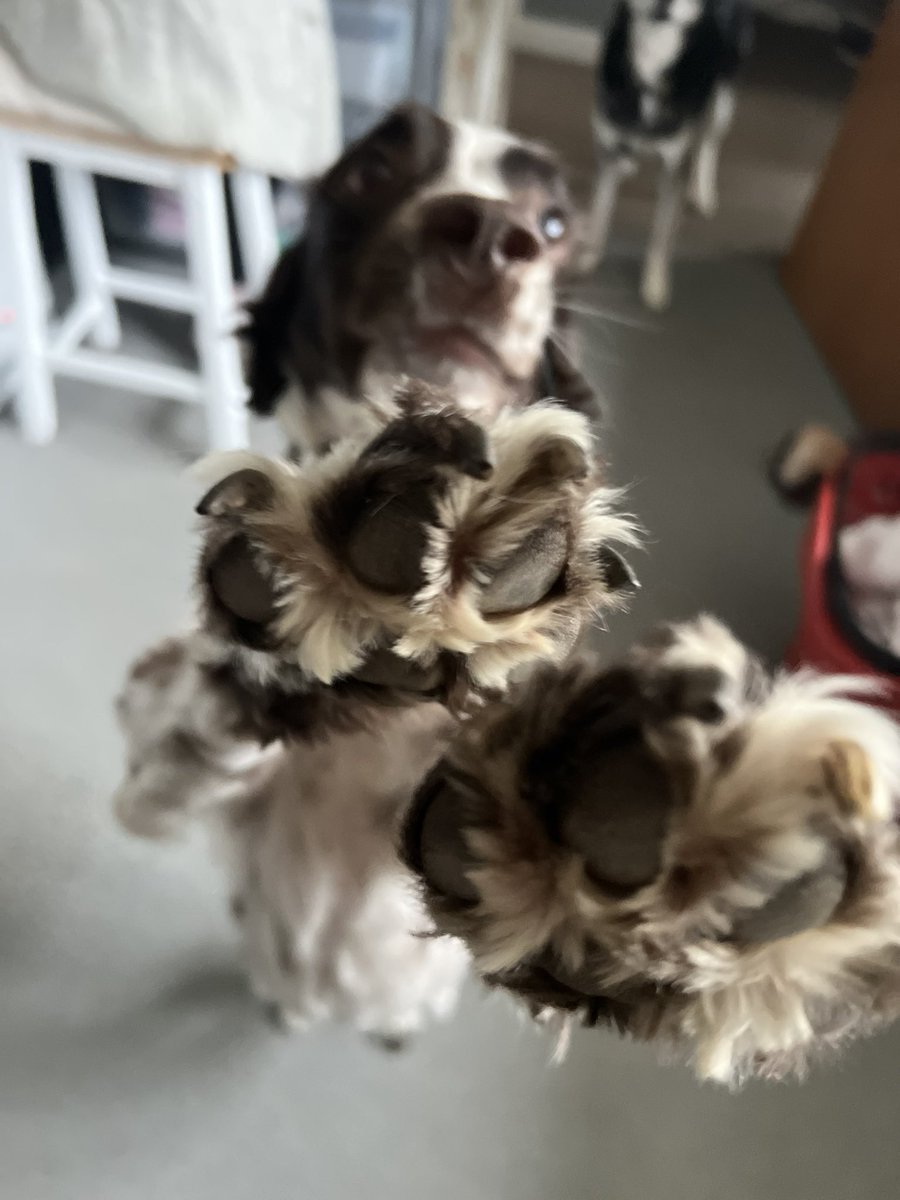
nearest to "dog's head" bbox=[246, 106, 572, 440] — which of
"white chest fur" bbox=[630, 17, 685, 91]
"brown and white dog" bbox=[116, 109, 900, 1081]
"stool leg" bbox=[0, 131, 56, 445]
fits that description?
"brown and white dog" bbox=[116, 109, 900, 1081]

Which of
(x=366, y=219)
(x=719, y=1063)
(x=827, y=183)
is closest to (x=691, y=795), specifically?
(x=719, y=1063)

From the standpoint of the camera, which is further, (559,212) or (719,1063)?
(559,212)

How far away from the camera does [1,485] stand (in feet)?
5.05

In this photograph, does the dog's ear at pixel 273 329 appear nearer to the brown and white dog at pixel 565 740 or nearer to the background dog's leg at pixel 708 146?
the brown and white dog at pixel 565 740

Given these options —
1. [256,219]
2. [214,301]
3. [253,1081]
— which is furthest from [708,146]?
[253,1081]

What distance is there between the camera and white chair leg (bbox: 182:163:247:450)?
139cm

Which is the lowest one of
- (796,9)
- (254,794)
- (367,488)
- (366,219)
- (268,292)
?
(796,9)

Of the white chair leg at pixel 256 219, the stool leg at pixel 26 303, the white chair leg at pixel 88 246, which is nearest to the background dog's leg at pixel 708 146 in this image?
the white chair leg at pixel 256 219

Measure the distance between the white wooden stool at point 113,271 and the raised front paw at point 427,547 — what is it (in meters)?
1.03

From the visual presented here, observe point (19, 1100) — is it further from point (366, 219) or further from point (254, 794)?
point (366, 219)

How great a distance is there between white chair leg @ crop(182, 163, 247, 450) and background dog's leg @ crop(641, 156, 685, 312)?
957 mm

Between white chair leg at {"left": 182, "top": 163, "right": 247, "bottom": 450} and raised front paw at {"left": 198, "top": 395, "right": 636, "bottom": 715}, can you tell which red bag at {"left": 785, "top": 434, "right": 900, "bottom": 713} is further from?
A: white chair leg at {"left": 182, "top": 163, "right": 247, "bottom": 450}

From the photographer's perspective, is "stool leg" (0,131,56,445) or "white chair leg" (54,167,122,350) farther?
"white chair leg" (54,167,122,350)

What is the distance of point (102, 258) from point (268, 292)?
3.49 feet
